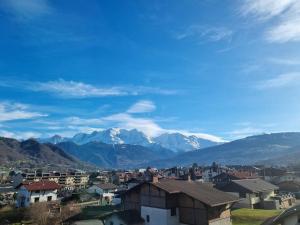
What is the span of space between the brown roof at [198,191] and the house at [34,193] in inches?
1752

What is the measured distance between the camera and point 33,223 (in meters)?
60.7

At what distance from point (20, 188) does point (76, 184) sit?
86.5 metres

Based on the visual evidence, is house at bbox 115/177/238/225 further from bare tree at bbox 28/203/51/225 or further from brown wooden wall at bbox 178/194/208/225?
bare tree at bbox 28/203/51/225

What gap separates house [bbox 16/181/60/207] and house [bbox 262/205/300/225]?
74.6 m

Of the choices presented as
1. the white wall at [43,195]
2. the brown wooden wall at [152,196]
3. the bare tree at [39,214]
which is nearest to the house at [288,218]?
the brown wooden wall at [152,196]

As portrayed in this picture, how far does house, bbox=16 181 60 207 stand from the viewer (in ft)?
270

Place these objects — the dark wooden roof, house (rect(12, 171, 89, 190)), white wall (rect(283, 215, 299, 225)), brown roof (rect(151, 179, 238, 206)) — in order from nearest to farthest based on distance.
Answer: white wall (rect(283, 215, 299, 225)), brown roof (rect(151, 179, 238, 206)), the dark wooden roof, house (rect(12, 171, 89, 190))

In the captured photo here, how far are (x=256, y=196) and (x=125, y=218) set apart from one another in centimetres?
3720

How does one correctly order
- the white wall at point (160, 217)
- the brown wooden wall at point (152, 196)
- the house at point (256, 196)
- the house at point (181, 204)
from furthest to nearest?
the house at point (256, 196)
the brown wooden wall at point (152, 196)
the white wall at point (160, 217)
the house at point (181, 204)

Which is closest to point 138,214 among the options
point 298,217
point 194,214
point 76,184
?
point 194,214

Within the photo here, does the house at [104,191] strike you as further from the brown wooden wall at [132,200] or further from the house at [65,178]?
the house at [65,178]

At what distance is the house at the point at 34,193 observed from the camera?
270ft

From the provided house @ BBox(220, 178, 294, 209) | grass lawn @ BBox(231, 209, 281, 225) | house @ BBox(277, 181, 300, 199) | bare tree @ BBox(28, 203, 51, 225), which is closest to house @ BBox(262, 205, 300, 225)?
grass lawn @ BBox(231, 209, 281, 225)

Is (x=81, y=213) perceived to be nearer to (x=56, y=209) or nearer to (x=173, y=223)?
(x=56, y=209)
